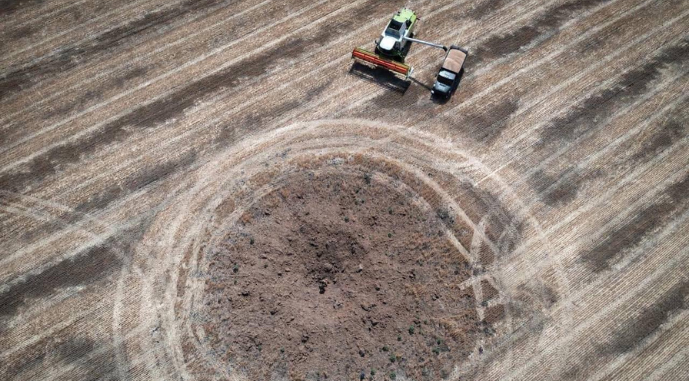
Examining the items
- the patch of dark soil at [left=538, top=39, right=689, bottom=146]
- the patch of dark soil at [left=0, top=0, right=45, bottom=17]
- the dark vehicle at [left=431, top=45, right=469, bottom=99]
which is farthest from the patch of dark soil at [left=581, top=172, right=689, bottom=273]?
the patch of dark soil at [left=0, top=0, right=45, bottom=17]

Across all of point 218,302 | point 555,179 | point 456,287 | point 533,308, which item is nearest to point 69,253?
point 218,302

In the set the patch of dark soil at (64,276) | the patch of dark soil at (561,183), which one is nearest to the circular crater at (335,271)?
the patch of dark soil at (64,276)

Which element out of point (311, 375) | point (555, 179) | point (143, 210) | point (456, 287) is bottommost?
point (311, 375)

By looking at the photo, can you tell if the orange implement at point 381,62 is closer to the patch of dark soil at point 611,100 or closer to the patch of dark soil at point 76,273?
the patch of dark soil at point 611,100

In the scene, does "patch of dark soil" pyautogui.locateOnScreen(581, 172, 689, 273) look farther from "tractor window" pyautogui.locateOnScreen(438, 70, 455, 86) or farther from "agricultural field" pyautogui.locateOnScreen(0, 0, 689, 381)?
"tractor window" pyautogui.locateOnScreen(438, 70, 455, 86)

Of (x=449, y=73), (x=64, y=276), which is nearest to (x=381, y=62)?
(x=449, y=73)

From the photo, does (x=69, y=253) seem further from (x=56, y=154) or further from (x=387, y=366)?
(x=387, y=366)
